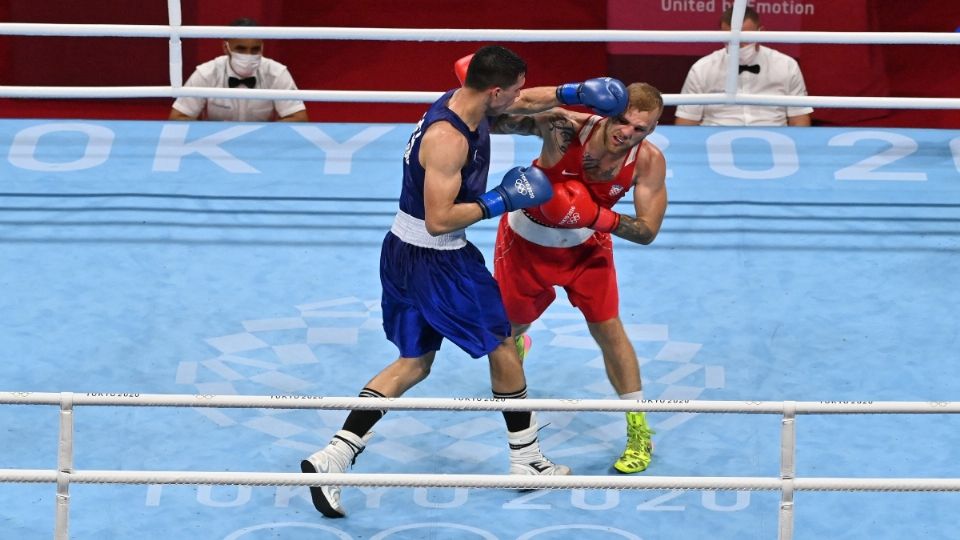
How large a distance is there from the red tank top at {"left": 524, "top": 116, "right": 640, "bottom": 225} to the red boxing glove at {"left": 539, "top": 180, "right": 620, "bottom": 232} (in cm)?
13

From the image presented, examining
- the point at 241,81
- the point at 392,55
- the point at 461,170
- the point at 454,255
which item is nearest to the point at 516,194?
the point at 461,170

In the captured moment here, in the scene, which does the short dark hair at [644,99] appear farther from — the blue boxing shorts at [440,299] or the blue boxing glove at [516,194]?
the blue boxing shorts at [440,299]

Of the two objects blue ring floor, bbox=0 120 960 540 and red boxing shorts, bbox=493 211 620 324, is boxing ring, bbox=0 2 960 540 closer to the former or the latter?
blue ring floor, bbox=0 120 960 540

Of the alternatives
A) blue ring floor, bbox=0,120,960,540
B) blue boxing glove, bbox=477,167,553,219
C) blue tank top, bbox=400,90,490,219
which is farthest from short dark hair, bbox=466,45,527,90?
blue ring floor, bbox=0,120,960,540

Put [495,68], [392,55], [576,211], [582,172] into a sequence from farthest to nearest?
[392,55], [582,172], [576,211], [495,68]

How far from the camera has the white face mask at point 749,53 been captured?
725 cm

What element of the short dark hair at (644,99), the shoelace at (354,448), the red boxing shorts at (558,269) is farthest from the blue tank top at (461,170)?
the shoelace at (354,448)

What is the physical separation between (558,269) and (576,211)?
30cm

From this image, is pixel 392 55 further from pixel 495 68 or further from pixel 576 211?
pixel 495 68

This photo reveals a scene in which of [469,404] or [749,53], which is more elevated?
[749,53]

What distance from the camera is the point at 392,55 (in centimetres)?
844

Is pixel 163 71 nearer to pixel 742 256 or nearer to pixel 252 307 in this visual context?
pixel 252 307

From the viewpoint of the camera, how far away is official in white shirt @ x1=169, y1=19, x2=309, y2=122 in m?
6.99

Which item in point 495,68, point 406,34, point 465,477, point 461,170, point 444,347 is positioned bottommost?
point 444,347
